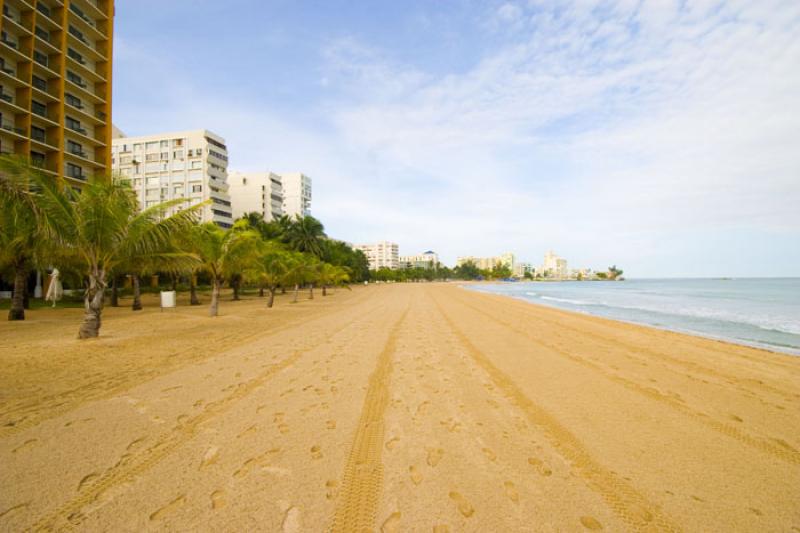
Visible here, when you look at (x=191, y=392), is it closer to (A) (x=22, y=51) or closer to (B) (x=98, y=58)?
(A) (x=22, y=51)

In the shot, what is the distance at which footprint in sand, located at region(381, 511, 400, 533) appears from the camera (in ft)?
8.16

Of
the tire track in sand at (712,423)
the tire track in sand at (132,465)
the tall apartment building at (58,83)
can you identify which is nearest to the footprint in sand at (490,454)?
the tire track in sand at (712,423)

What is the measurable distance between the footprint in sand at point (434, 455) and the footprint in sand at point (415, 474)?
0.18 meters

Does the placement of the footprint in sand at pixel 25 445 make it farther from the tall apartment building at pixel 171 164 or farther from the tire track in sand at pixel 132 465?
the tall apartment building at pixel 171 164

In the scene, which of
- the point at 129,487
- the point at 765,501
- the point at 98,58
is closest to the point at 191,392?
the point at 129,487

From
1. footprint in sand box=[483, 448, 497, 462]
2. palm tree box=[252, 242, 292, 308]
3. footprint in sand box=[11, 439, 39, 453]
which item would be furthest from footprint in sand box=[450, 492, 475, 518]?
palm tree box=[252, 242, 292, 308]

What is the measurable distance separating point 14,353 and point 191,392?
Result: 19.7 ft

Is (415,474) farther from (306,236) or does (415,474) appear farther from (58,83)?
(306,236)

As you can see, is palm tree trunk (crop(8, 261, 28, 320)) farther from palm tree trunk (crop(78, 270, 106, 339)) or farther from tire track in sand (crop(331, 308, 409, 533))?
tire track in sand (crop(331, 308, 409, 533))

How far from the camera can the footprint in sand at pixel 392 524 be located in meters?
2.49

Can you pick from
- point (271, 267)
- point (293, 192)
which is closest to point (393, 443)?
point (271, 267)

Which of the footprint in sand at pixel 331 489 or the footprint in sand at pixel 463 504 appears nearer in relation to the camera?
the footprint in sand at pixel 463 504

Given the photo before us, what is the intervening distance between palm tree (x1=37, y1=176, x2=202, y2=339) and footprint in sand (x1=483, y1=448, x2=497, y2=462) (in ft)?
35.1

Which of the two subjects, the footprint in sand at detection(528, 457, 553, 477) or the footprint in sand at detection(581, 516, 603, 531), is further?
the footprint in sand at detection(528, 457, 553, 477)
